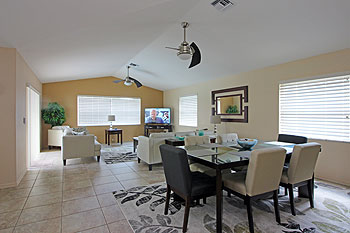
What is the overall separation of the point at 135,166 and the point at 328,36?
4456mm

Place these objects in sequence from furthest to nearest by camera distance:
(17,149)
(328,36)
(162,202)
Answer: (17,149), (328,36), (162,202)

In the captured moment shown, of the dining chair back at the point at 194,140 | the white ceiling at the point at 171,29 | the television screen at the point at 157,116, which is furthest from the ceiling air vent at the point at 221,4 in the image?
the television screen at the point at 157,116

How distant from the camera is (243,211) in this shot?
2604 mm

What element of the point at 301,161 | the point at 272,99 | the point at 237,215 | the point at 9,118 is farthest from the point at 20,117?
the point at 272,99

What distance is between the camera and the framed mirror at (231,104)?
17.5 feet

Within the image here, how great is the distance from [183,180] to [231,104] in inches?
159

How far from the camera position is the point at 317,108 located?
389cm

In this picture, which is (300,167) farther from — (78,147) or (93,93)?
(93,93)

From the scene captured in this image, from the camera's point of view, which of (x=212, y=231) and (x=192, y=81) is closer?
(x=212, y=231)

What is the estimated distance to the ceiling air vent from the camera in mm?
2789

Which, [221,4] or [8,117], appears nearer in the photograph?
[221,4]

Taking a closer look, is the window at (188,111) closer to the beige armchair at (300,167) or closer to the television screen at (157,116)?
the television screen at (157,116)

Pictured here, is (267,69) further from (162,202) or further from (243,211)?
(162,202)

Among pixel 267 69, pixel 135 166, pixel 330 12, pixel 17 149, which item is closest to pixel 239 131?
pixel 267 69
